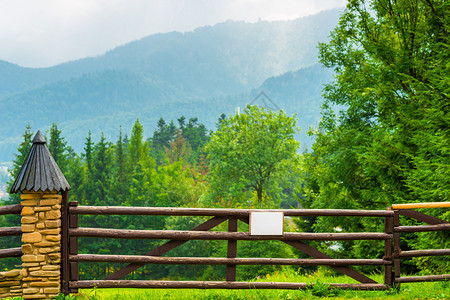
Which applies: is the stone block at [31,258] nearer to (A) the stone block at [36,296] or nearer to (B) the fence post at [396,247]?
(A) the stone block at [36,296]

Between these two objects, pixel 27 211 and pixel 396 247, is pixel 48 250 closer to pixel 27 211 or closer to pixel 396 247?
pixel 27 211

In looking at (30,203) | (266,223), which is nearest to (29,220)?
(30,203)

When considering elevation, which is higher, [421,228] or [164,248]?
[421,228]

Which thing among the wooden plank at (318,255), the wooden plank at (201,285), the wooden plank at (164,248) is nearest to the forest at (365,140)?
the wooden plank at (318,255)

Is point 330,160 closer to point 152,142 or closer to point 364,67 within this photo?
point 364,67

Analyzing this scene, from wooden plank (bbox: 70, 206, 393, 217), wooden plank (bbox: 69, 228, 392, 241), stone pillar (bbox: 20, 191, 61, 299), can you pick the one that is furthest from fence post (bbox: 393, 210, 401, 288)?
stone pillar (bbox: 20, 191, 61, 299)

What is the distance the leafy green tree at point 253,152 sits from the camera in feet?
158

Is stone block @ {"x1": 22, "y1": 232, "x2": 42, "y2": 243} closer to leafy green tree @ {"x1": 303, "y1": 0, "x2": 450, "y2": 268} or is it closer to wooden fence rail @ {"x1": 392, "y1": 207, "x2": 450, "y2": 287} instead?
wooden fence rail @ {"x1": 392, "y1": 207, "x2": 450, "y2": 287}

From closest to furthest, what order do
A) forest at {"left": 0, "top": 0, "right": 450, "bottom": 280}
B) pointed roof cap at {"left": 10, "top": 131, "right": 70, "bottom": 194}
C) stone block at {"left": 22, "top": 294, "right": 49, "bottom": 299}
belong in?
1. pointed roof cap at {"left": 10, "top": 131, "right": 70, "bottom": 194}
2. stone block at {"left": 22, "top": 294, "right": 49, "bottom": 299}
3. forest at {"left": 0, "top": 0, "right": 450, "bottom": 280}

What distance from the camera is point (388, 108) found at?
57.0 ft

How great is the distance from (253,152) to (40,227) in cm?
4208

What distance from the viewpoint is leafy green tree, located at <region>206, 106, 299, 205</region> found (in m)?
48.2

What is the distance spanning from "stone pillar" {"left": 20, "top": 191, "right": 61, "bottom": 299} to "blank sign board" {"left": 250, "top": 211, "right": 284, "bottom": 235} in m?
3.13

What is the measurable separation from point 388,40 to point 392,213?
11.2m
